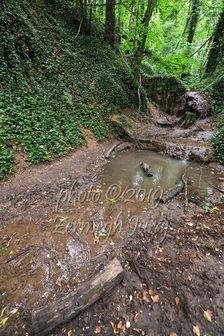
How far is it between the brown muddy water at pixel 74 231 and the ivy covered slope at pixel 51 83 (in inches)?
77.2

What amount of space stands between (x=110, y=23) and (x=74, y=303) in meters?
12.6

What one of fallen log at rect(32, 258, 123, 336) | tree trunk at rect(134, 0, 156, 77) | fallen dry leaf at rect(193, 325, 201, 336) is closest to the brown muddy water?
fallen log at rect(32, 258, 123, 336)

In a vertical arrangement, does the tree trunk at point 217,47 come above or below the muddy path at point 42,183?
above

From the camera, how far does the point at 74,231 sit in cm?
348

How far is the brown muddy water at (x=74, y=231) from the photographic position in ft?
8.42

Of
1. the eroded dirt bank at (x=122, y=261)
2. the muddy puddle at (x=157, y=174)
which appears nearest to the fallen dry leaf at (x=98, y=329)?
the eroded dirt bank at (x=122, y=261)

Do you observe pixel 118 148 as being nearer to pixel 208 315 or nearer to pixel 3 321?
pixel 208 315

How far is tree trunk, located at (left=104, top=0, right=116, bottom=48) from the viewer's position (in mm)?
9388

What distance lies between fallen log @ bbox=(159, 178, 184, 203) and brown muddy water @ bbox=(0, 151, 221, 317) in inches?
7.9

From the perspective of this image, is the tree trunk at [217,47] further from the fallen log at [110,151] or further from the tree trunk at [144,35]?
the fallen log at [110,151]

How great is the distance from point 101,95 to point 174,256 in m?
7.97

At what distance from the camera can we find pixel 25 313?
2217 mm

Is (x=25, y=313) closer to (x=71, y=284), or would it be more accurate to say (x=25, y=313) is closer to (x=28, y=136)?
(x=71, y=284)

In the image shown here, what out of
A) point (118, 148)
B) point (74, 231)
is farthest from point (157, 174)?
point (74, 231)
